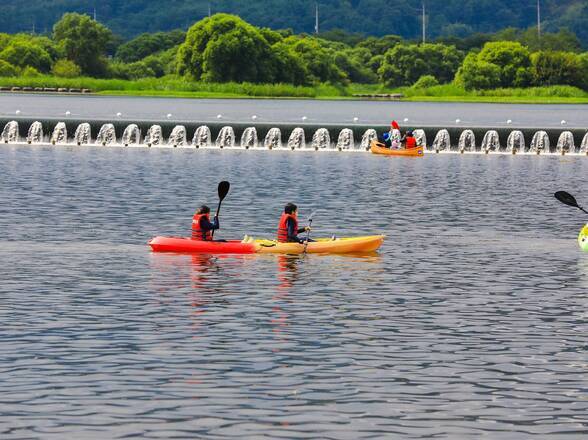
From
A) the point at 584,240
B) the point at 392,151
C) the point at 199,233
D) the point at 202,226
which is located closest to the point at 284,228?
the point at 202,226

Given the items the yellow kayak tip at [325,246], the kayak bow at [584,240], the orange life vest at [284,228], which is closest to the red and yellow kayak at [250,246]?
the yellow kayak tip at [325,246]

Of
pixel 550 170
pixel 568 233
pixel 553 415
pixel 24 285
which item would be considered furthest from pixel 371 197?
pixel 553 415

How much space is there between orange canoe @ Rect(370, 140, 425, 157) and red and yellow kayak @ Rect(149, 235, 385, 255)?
52.4 m

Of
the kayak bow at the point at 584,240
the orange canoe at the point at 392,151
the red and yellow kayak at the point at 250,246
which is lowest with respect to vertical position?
the orange canoe at the point at 392,151

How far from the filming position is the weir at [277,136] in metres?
100

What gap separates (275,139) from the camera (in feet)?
337

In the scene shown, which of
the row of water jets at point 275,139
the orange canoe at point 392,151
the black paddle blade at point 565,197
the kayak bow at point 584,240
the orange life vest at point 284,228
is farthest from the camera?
the row of water jets at point 275,139

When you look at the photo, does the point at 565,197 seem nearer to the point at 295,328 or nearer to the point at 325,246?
the point at 325,246

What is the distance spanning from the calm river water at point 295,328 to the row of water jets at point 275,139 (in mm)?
41804

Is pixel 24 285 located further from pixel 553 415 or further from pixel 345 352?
pixel 553 415

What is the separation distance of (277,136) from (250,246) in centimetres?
6251

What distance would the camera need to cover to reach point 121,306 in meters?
31.6

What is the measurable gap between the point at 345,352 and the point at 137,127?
261ft

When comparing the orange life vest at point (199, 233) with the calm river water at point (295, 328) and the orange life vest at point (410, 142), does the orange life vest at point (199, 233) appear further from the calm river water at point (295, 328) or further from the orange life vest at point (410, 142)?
the orange life vest at point (410, 142)
